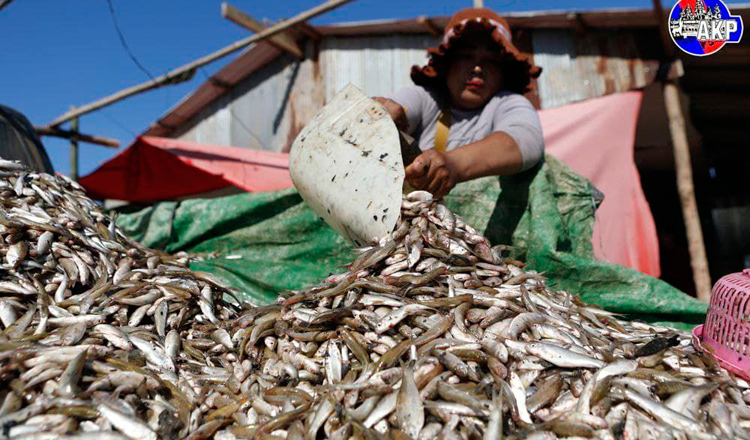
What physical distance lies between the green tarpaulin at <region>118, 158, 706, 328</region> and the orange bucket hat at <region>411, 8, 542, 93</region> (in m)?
0.56

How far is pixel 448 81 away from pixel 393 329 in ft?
6.60

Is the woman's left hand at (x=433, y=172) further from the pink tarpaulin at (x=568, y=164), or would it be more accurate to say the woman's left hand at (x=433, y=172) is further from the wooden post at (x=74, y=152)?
the wooden post at (x=74, y=152)

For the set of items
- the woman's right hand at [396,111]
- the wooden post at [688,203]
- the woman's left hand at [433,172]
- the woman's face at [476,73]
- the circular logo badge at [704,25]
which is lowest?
the wooden post at [688,203]

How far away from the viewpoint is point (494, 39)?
293 cm

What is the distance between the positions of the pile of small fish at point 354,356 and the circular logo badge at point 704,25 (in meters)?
3.37

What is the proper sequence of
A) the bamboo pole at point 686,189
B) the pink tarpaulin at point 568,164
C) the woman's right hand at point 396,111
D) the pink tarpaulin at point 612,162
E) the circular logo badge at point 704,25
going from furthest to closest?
the bamboo pole at point 686,189, the circular logo badge at point 704,25, the pink tarpaulin at point 568,164, the pink tarpaulin at point 612,162, the woman's right hand at point 396,111

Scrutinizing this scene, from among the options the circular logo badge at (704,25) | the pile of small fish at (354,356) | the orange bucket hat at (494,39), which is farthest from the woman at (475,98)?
the circular logo badge at (704,25)

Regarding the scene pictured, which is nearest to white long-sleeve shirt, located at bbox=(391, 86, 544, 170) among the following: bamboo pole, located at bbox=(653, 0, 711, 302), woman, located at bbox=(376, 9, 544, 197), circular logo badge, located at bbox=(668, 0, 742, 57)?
woman, located at bbox=(376, 9, 544, 197)

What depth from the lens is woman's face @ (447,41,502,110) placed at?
2998mm

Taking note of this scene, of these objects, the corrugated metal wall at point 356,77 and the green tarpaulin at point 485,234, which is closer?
the green tarpaulin at point 485,234

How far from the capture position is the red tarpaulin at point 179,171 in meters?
4.77

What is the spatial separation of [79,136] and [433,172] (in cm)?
676

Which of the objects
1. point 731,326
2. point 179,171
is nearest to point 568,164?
point 731,326

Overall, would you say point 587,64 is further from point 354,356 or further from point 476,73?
point 354,356
